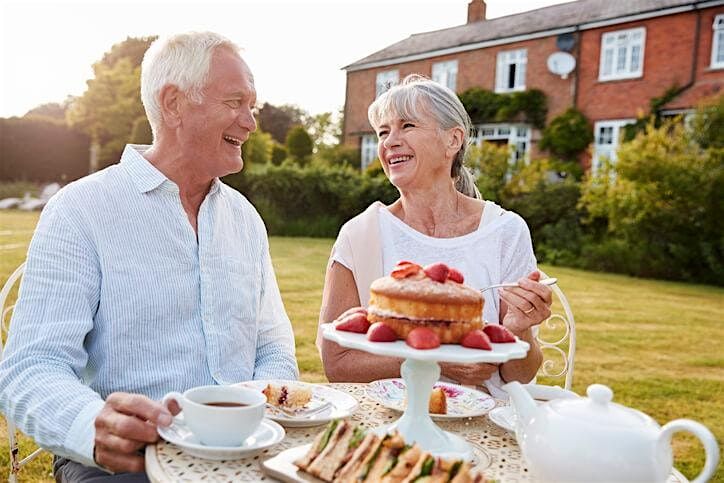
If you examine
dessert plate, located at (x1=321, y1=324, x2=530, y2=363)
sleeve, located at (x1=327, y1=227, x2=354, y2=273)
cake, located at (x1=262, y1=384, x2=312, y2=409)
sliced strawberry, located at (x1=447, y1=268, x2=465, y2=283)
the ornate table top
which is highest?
sliced strawberry, located at (x1=447, y1=268, x2=465, y2=283)

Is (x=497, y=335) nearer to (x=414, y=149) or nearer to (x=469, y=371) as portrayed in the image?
(x=469, y=371)

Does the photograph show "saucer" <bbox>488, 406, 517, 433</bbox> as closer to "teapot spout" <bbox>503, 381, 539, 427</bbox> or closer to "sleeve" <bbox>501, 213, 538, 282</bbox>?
"teapot spout" <bbox>503, 381, 539, 427</bbox>

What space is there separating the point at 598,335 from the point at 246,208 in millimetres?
7008

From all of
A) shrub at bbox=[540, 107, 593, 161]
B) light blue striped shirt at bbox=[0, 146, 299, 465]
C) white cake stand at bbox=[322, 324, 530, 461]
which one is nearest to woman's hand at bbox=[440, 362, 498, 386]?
light blue striped shirt at bbox=[0, 146, 299, 465]

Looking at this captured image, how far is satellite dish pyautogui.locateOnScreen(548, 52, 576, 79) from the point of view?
2319 cm

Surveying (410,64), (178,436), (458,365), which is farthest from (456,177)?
(410,64)

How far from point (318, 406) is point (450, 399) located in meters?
0.48

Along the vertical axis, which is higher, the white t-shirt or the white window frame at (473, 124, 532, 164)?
the white window frame at (473, 124, 532, 164)

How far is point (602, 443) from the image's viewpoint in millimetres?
1395

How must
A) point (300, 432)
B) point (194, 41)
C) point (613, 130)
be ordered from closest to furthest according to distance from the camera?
point (300, 432) < point (194, 41) < point (613, 130)

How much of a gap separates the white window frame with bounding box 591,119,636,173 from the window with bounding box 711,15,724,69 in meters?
2.86

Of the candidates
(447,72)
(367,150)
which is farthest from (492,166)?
(367,150)

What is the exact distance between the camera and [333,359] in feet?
8.70

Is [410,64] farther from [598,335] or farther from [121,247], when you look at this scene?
[121,247]
